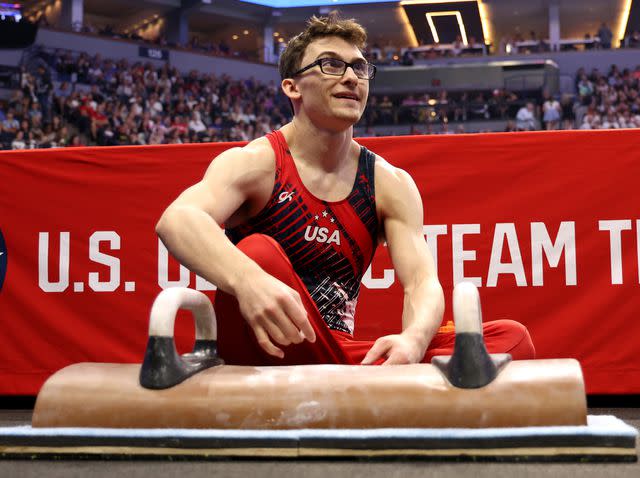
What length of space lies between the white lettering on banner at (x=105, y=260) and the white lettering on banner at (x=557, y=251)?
1652 millimetres

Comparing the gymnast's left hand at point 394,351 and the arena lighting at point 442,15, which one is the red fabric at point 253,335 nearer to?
the gymnast's left hand at point 394,351

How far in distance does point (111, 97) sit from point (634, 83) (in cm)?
1145

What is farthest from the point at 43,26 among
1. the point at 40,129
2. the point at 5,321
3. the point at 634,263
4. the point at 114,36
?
the point at 634,263

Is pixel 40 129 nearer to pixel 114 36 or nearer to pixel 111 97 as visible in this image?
pixel 111 97

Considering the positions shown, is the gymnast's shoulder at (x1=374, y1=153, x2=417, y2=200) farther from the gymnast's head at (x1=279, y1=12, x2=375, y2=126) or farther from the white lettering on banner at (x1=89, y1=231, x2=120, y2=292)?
the white lettering on banner at (x1=89, y1=231, x2=120, y2=292)

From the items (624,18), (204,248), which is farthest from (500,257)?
(624,18)

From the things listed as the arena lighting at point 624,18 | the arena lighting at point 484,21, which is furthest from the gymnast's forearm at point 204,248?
the arena lighting at point 624,18

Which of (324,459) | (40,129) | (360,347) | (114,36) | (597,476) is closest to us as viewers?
(597,476)

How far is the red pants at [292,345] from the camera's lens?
5.21 ft

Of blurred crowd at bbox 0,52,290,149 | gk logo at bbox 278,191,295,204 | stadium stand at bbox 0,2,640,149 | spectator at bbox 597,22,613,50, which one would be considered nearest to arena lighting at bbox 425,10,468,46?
stadium stand at bbox 0,2,640,149

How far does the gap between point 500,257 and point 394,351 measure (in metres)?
1.51

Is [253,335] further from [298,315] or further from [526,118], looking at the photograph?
[526,118]

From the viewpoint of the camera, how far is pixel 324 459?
1.27 m

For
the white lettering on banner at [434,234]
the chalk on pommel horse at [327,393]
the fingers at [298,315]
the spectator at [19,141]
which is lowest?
the chalk on pommel horse at [327,393]
